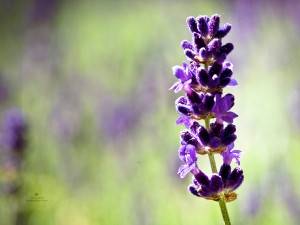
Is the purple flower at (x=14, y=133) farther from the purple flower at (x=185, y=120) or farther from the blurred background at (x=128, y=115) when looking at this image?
the purple flower at (x=185, y=120)

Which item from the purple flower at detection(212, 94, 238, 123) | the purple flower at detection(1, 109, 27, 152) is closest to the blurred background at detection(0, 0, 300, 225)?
the purple flower at detection(1, 109, 27, 152)

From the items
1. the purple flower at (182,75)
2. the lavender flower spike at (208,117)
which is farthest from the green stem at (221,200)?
the purple flower at (182,75)

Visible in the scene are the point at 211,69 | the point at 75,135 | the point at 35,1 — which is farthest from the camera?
the point at 35,1

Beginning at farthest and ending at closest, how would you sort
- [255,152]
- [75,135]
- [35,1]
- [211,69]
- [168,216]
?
[35,1] → [75,135] → [255,152] → [168,216] → [211,69]

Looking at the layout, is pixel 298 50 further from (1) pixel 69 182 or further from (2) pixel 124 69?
Answer: (1) pixel 69 182

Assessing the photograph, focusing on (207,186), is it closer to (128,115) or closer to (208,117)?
(208,117)

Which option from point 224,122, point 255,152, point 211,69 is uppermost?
point 255,152

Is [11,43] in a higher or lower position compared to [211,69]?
higher

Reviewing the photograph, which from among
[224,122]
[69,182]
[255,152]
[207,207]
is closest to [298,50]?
[255,152]
